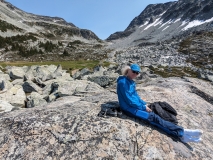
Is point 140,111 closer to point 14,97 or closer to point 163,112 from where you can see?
point 163,112

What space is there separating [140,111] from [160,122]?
897 mm

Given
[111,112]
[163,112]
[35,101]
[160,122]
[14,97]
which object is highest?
[111,112]

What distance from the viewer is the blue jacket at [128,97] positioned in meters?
7.58

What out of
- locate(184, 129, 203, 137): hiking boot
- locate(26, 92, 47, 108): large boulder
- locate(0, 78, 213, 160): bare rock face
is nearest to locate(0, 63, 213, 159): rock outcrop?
locate(0, 78, 213, 160): bare rock face

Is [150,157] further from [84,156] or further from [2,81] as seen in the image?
[2,81]

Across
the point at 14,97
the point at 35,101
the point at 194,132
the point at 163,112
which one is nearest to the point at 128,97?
the point at 163,112

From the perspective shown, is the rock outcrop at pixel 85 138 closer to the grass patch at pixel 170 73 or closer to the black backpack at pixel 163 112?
the black backpack at pixel 163 112

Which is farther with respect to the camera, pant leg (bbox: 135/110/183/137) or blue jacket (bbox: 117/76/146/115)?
pant leg (bbox: 135/110/183/137)

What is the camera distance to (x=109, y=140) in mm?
7039

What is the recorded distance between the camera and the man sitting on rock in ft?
25.0

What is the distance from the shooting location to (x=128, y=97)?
298 inches

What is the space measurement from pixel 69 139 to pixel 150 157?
9.54ft

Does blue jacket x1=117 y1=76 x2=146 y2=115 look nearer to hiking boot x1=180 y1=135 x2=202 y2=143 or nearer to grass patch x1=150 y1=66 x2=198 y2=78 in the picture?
hiking boot x1=180 y1=135 x2=202 y2=143

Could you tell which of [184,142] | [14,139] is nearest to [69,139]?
[14,139]
